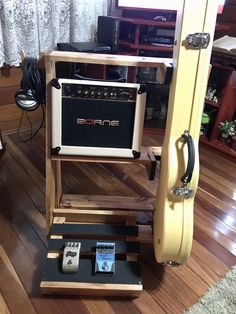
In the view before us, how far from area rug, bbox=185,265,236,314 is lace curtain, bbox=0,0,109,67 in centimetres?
172

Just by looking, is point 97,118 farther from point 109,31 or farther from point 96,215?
point 109,31

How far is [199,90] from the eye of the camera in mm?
843

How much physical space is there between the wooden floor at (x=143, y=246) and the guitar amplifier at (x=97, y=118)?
19.6 inches

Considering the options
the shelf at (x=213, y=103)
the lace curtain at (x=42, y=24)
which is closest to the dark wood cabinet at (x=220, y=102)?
the shelf at (x=213, y=103)

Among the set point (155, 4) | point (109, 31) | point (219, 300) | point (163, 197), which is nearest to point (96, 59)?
point (163, 197)

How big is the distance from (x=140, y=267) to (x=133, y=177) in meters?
0.70

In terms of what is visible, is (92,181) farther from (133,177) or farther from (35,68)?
(35,68)

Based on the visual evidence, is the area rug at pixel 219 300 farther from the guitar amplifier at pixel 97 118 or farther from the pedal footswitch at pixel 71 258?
the guitar amplifier at pixel 97 118

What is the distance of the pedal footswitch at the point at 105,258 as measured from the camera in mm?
1027

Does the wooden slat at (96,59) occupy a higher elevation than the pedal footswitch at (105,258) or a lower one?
higher

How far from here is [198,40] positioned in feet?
2.55

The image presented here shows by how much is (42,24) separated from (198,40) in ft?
4.72

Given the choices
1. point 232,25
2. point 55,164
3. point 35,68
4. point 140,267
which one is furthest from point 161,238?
point 232,25

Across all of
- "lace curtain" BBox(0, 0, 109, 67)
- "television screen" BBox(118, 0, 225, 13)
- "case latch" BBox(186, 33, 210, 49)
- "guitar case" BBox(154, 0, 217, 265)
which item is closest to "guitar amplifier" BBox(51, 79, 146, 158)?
"guitar case" BBox(154, 0, 217, 265)
